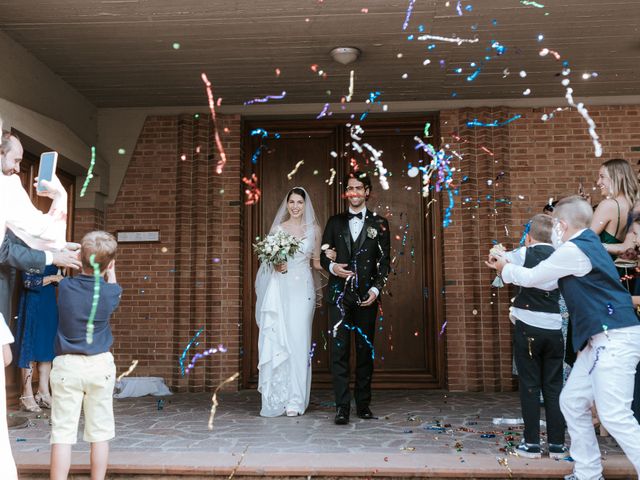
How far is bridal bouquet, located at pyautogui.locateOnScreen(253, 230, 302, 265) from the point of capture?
5.76 metres

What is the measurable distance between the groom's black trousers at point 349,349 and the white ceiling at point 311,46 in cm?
267

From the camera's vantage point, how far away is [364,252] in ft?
18.3

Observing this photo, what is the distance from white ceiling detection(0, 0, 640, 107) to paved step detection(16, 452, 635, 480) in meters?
3.86

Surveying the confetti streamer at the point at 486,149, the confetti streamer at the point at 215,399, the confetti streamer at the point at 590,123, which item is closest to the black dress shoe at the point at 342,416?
the confetti streamer at the point at 215,399

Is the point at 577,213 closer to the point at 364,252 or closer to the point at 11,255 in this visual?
the point at 364,252

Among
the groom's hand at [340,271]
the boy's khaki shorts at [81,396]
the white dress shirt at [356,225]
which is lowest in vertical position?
the boy's khaki shorts at [81,396]

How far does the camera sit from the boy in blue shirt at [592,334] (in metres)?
3.25

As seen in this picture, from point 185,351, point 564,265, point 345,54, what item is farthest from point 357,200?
point 185,351

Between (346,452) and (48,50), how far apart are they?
5.14 metres

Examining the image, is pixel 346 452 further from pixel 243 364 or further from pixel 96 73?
pixel 96 73

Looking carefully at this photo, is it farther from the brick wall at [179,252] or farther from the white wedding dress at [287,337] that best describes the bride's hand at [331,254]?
the brick wall at [179,252]

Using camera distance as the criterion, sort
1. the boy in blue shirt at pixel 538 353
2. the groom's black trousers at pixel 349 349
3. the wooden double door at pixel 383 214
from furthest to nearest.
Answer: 1. the wooden double door at pixel 383 214
2. the groom's black trousers at pixel 349 349
3. the boy in blue shirt at pixel 538 353

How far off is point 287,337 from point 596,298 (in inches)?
126

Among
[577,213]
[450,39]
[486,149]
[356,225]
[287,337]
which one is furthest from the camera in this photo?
[486,149]
